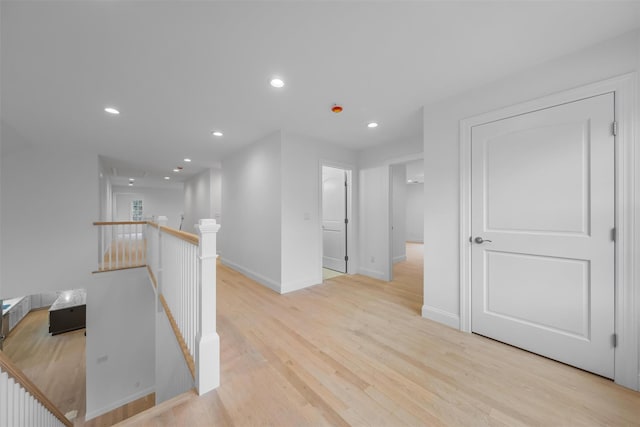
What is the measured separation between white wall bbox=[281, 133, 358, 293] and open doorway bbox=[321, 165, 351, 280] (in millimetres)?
707

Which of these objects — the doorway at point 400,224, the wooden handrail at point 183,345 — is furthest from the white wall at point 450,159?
the wooden handrail at point 183,345

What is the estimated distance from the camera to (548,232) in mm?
1906

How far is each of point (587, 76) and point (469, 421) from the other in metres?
2.58

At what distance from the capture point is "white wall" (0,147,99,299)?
4262mm

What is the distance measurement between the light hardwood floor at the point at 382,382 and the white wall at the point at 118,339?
3317 mm

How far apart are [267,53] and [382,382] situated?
2.63m

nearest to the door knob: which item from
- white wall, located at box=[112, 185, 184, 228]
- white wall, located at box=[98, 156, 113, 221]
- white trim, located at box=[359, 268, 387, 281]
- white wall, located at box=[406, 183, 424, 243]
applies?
white trim, located at box=[359, 268, 387, 281]

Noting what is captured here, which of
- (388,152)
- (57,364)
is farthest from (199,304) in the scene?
(57,364)

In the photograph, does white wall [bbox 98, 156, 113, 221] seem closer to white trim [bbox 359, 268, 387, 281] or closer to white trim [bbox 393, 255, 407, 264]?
white trim [bbox 359, 268, 387, 281]

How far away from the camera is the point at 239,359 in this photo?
6.17 feet

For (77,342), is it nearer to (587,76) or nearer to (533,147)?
(533,147)

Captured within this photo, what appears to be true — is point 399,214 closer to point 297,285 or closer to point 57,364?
point 297,285

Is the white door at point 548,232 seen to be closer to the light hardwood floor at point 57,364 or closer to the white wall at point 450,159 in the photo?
the white wall at point 450,159

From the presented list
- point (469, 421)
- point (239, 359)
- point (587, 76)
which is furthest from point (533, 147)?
point (239, 359)
